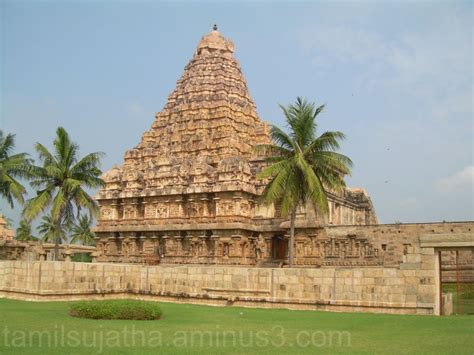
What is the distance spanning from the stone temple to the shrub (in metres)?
19.4

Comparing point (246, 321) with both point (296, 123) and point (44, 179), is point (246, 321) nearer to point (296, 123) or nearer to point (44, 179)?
point (296, 123)

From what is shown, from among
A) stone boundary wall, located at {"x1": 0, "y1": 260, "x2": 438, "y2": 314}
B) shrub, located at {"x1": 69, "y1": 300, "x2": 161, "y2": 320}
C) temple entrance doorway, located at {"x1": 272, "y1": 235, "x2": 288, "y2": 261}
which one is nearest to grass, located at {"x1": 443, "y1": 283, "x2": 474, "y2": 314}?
stone boundary wall, located at {"x1": 0, "y1": 260, "x2": 438, "y2": 314}

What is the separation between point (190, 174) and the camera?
40.3 metres

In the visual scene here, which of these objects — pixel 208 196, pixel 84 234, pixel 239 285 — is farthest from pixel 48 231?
pixel 239 285

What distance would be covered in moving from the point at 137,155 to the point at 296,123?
871 inches

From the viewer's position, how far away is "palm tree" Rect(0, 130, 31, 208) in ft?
101

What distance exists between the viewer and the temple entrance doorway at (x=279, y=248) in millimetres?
37594

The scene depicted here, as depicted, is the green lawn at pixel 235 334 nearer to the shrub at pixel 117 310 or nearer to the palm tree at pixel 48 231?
the shrub at pixel 117 310

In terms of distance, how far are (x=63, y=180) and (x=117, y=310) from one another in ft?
55.0

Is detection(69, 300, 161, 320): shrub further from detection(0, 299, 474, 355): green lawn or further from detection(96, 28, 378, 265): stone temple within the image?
detection(96, 28, 378, 265): stone temple

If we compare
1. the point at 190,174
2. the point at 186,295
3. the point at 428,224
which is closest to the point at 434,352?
the point at 186,295

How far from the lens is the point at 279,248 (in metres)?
38.3

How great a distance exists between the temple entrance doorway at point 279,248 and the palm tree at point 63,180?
41.4 feet

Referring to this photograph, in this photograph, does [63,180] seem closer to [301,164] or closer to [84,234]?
[301,164]
